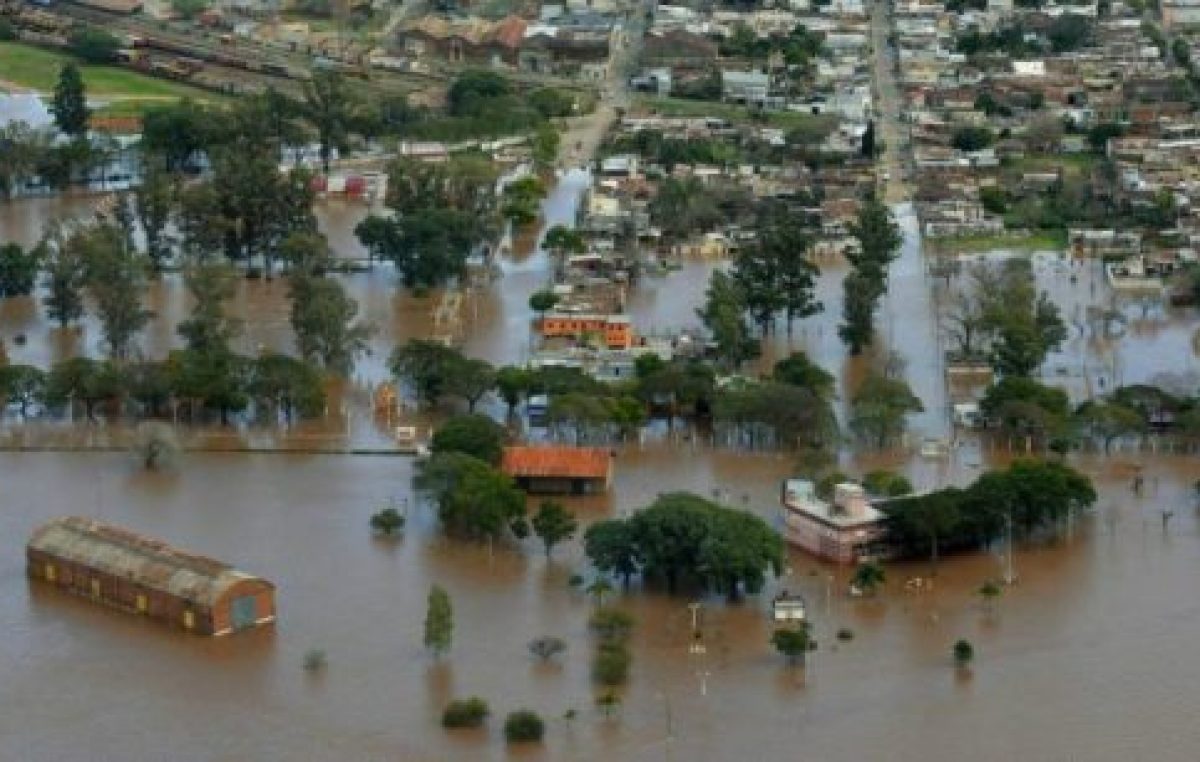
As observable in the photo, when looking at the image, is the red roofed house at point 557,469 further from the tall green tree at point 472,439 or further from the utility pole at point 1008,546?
Answer: the utility pole at point 1008,546

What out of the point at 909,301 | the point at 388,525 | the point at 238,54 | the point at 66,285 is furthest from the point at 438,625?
the point at 238,54

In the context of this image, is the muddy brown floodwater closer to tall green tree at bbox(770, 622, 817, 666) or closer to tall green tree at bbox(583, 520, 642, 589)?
tall green tree at bbox(770, 622, 817, 666)

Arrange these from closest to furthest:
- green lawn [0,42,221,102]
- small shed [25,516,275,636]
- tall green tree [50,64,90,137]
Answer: small shed [25,516,275,636] → tall green tree [50,64,90,137] → green lawn [0,42,221,102]

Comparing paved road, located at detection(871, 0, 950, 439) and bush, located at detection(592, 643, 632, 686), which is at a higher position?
paved road, located at detection(871, 0, 950, 439)

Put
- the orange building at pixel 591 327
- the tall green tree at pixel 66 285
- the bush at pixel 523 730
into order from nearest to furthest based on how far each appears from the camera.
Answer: the bush at pixel 523 730 → the orange building at pixel 591 327 → the tall green tree at pixel 66 285

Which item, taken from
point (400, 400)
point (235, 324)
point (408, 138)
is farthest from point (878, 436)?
point (408, 138)

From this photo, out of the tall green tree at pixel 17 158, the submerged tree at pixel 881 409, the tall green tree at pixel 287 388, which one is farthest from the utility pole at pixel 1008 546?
the tall green tree at pixel 17 158

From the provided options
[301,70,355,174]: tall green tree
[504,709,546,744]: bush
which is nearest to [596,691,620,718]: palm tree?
[504,709,546,744]: bush
